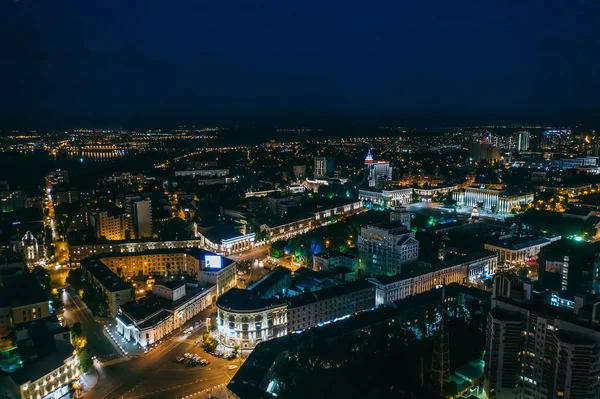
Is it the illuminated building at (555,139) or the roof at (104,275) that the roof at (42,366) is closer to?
the roof at (104,275)

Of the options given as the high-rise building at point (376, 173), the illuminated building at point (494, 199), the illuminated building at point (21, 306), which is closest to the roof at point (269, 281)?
the illuminated building at point (21, 306)

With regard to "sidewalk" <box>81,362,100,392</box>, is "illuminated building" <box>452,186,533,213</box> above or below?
above

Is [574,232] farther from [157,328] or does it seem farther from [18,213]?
[18,213]

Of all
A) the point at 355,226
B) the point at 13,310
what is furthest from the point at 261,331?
the point at 355,226

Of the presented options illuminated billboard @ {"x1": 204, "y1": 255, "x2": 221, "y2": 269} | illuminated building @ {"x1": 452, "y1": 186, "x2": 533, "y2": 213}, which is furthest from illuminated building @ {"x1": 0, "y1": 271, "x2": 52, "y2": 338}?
illuminated building @ {"x1": 452, "y1": 186, "x2": 533, "y2": 213}

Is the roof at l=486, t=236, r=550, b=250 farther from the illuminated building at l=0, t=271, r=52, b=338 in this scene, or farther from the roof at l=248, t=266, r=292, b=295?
the illuminated building at l=0, t=271, r=52, b=338
